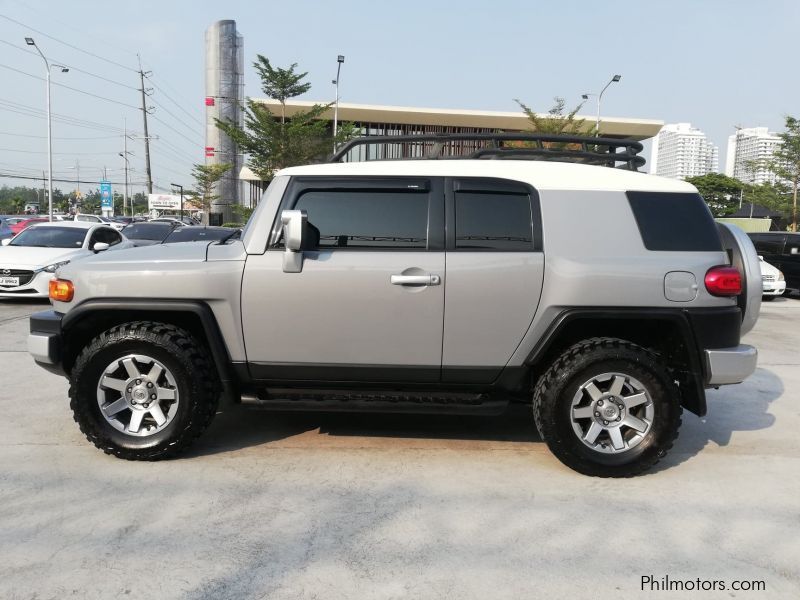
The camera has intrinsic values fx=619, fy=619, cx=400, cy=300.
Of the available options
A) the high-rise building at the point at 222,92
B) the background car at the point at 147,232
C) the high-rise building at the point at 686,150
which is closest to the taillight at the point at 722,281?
the background car at the point at 147,232

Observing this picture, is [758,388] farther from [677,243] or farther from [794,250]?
[794,250]

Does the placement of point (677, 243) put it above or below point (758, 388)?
above

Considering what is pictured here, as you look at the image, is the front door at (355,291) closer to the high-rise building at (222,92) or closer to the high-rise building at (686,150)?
the high-rise building at (222,92)

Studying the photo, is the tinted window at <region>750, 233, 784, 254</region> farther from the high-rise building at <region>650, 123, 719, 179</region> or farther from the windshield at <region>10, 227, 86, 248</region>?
the high-rise building at <region>650, 123, 719, 179</region>

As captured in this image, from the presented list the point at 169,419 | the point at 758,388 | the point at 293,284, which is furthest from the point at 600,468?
the point at 758,388

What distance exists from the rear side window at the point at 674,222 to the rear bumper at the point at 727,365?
63 centimetres

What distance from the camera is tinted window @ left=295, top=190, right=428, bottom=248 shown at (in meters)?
3.79

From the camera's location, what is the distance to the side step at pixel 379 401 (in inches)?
151

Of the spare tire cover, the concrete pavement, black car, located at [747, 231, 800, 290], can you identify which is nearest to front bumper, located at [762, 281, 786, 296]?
black car, located at [747, 231, 800, 290]

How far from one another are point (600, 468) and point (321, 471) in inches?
66.7

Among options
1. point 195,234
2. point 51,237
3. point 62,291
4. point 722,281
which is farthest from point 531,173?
point 51,237

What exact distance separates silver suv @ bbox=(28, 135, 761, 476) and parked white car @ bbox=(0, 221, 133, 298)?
6.04 m

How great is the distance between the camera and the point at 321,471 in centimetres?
379

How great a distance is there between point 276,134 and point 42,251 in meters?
18.4
